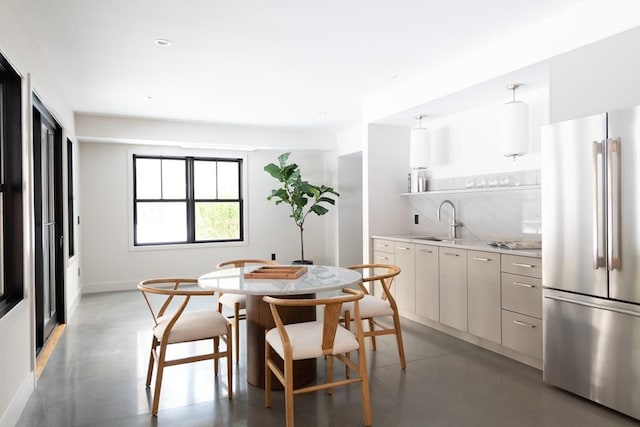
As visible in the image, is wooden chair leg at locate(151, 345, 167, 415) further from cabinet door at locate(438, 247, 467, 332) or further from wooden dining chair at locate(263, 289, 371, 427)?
cabinet door at locate(438, 247, 467, 332)

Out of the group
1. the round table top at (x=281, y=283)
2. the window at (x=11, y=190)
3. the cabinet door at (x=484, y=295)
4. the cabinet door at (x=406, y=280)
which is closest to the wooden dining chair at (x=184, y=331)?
the round table top at (x=281, y=283)

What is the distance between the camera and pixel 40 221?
12.2ft

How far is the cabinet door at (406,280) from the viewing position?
4574mm

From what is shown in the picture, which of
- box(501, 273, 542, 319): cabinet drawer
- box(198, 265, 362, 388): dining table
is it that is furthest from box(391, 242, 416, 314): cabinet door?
box(198, 265, 362, 388): dining table

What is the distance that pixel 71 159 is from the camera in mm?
5484

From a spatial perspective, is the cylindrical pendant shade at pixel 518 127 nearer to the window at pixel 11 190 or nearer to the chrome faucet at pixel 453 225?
the chrome faucet at pixel 453 225

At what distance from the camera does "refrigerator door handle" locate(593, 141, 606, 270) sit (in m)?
2.57

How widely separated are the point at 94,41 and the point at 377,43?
229 cm

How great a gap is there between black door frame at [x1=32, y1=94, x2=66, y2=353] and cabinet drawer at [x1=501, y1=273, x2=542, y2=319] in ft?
13.3

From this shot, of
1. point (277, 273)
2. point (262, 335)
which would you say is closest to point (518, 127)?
point (277, 273)

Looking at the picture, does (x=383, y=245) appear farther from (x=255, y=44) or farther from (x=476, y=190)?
(x=255, y=44)

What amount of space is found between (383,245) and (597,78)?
2.89 m

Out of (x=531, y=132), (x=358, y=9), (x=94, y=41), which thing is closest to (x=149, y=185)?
(x=94, y=41)

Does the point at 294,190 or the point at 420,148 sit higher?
the point at 420,148
